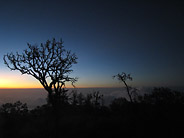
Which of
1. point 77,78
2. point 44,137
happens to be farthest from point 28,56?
point 44,137

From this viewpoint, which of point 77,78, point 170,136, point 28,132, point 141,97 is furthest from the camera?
point 141,97

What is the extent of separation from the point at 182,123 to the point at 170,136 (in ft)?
10.7

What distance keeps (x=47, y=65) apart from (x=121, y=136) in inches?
392

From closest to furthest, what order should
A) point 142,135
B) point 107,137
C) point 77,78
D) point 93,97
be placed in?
point 142,135 < point 107,137 < point 77,78 < point 93,97

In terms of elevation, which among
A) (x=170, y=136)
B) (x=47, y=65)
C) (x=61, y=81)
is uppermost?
(x=47, y=65)

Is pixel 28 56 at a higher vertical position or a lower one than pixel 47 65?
higher

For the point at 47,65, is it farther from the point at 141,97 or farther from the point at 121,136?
the point at 141,97

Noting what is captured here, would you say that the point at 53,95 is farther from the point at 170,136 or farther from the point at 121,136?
the point at 170,136

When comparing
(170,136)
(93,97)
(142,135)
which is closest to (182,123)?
(170,136)

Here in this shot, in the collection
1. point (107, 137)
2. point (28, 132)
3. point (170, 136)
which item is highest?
point (170, 136)

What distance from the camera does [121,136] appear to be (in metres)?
9.76

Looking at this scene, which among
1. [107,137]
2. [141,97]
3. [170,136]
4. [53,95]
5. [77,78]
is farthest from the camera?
[141,97]

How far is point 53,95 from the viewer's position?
1108 cm

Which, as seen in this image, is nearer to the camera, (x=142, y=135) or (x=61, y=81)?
(x=142, y=135)
